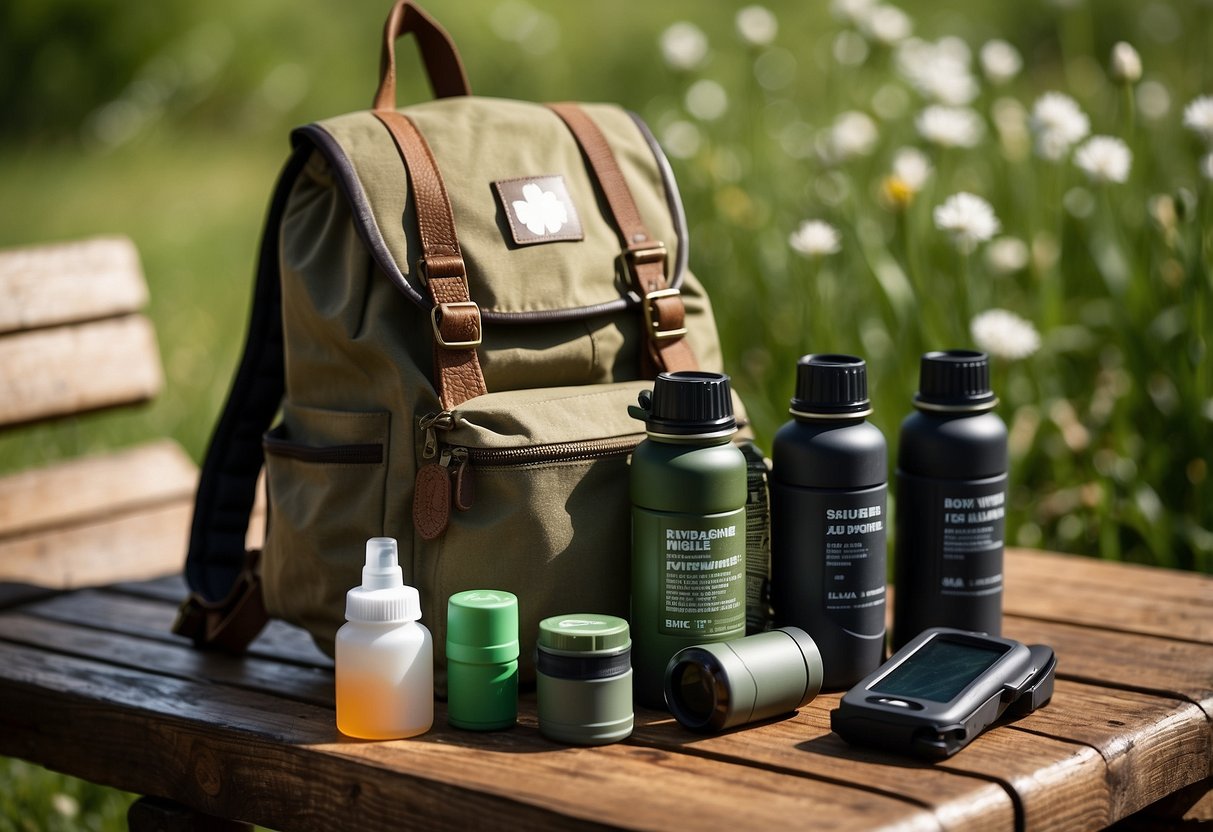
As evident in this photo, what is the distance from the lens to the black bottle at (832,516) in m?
1.83

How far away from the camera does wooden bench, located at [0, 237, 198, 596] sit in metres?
2.90

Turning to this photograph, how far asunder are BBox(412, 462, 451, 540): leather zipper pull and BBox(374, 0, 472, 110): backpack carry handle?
613 mm

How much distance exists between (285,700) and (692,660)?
1.93 ft

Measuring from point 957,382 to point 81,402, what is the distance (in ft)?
6.30

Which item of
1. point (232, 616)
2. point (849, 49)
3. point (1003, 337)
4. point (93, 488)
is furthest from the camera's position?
point (849, 49)

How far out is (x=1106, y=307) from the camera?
3344 mm

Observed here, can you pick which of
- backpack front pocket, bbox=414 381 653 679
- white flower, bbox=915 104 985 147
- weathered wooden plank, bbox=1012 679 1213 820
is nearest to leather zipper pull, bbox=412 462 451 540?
backpack front pocket, bbox=414 381 653 679

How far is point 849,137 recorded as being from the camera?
126 inches

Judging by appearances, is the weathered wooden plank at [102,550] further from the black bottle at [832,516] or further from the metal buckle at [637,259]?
the black bottle at [832,516]

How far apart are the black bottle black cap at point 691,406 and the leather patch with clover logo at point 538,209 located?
36 centimetres

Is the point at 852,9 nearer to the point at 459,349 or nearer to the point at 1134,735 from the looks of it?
the point at 459,349

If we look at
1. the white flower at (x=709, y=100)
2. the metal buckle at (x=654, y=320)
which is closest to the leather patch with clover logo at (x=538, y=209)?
the metal buckle at (x=654, y=320)

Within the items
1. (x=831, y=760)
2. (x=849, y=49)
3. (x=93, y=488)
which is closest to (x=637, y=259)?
(x=831, y=760)

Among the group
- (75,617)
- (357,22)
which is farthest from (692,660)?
(357,22)
